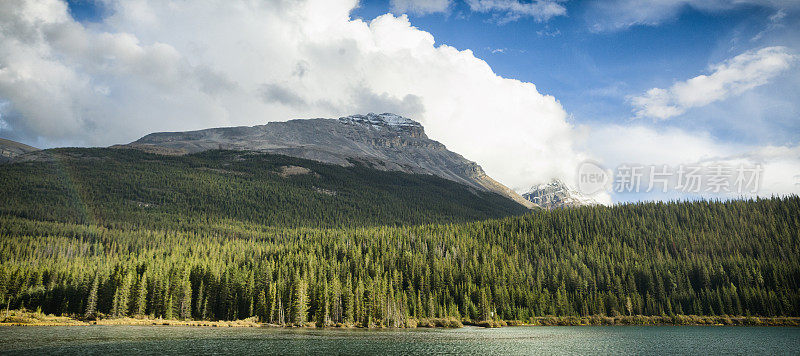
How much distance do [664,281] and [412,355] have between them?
146730 millimetres

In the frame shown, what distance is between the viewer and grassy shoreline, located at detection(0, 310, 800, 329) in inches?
4220

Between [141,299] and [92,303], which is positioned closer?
[141,299]

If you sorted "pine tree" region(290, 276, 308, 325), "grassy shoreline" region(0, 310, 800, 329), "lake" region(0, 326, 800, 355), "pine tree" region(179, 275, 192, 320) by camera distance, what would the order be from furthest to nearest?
"pine tree" region(179, 275, 192, 320) → "pine tree" region(290, 276, 308, 325) → "grassy shoreline" region(0, 310, 800, 329) → "lake" region(0, 326, 800, 355)

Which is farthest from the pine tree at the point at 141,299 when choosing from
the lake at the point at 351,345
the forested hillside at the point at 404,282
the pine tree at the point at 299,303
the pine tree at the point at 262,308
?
the pine tree at the point at 299,303

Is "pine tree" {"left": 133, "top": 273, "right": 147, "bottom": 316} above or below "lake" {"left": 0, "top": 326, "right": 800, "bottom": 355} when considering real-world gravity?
above

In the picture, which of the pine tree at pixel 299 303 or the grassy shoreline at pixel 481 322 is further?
the pine tree at pixel 299 303

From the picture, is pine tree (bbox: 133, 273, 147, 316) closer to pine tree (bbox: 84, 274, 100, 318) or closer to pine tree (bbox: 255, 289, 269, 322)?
pine tree (bbox: 84, 274, 100, 318)

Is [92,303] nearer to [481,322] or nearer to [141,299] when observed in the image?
[141,299]

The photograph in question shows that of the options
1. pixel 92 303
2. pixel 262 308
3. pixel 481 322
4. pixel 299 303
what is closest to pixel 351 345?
pixel 299 303

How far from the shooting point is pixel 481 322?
142m

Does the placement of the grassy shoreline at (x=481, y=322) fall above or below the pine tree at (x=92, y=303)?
below

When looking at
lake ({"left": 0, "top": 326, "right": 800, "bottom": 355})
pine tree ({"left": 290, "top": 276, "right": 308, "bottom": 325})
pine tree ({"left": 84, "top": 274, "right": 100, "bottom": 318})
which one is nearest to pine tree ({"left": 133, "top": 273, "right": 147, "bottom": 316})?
pine tree ({"left": 84, "top": 274, "right": 100, "bottom": 318})

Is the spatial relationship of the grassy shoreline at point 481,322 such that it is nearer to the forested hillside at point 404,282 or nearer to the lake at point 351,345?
the forested hillside at point 404,282

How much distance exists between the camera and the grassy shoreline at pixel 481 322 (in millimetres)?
107188
